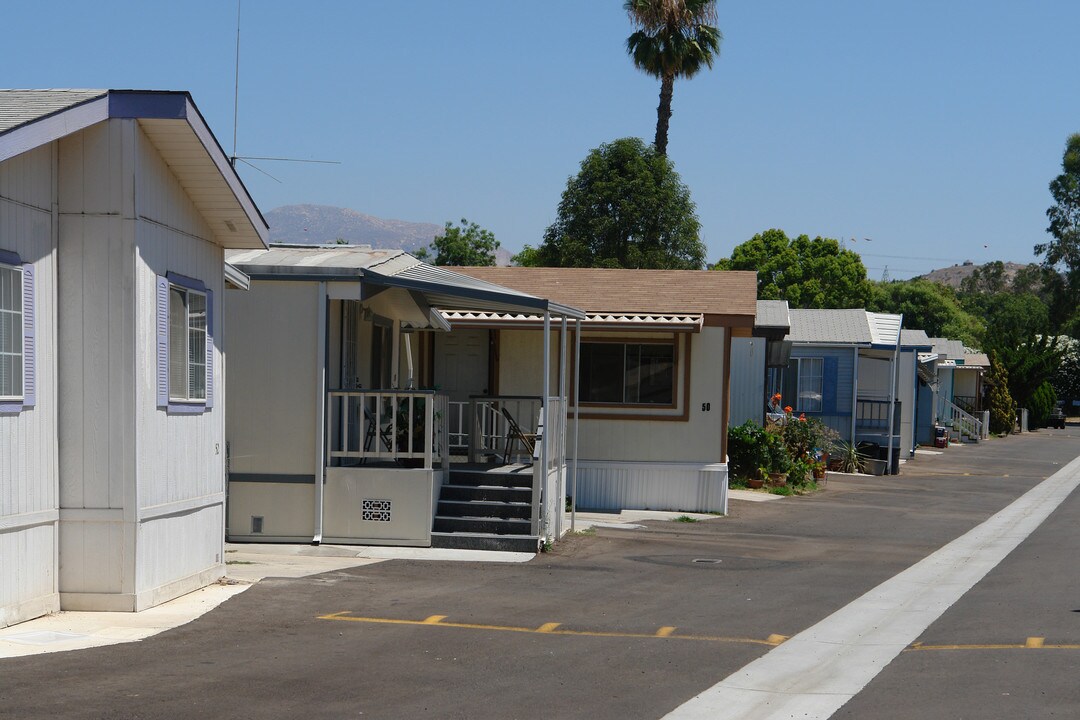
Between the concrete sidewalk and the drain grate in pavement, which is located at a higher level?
the drain grate in pavement

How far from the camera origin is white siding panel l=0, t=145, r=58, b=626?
870 centimetres

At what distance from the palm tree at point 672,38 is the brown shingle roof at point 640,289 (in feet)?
61.4

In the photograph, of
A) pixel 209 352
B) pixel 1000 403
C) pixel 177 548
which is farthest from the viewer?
pixel 1000 403

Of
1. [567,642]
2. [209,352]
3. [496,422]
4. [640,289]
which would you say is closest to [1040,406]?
[640,289]

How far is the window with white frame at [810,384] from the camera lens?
30.5 meters

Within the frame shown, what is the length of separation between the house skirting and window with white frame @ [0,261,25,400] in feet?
35.4

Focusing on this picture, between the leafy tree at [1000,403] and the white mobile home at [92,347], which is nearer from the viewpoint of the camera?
the white mobile home at [92,347]

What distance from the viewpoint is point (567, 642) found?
895 cm

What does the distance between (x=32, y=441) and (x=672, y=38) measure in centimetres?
3112

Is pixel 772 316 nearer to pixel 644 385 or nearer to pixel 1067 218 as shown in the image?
pixel 644 385

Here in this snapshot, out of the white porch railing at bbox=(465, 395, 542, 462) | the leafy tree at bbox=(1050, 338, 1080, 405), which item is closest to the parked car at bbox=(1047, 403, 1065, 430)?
the leafy tree at bbox=(1050, 338, 1080, 405)

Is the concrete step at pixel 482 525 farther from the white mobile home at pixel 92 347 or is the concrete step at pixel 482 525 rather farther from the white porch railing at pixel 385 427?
the white mobile home at pixel 92 347

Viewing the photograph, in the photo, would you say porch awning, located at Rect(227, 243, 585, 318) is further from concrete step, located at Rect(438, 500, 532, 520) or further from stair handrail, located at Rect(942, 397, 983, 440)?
stair handrail, located at Rect(942, 397, 983, 440)

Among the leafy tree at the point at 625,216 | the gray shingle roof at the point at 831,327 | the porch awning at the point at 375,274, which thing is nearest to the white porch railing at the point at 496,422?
the porch awning at the point at 375,274
